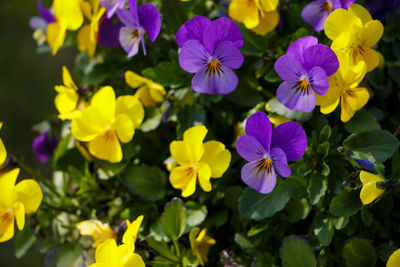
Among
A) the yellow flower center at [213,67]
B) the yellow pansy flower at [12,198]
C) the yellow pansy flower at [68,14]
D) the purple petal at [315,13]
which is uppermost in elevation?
the yellow pansy flower at [68,14]

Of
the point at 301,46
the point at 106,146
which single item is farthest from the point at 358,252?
the point at 106,146

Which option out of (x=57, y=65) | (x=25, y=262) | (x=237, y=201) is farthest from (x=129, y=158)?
(x=57, y=65)

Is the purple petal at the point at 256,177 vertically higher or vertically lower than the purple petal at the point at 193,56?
lower

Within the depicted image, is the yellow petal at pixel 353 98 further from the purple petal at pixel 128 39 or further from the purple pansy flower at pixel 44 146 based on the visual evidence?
the purple pansy flower at pixel 44 146

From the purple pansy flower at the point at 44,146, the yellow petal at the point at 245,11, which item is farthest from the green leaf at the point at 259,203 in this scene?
the purple pansy flower at the point at 44,146

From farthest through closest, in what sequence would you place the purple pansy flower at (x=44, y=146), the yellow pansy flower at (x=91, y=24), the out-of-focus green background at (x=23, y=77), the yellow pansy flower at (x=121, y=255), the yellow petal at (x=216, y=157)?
the out-of-focus green background at (x=23, y=77) < the purple pansy flower at (x=44, y=146) < the yellow pansy flower at (x=91, y=24) < the yellow petal at (x=216, y=157) < the yellow pansy flower at (x=121, y=255)

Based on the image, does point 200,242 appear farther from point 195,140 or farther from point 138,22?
point 138,22
